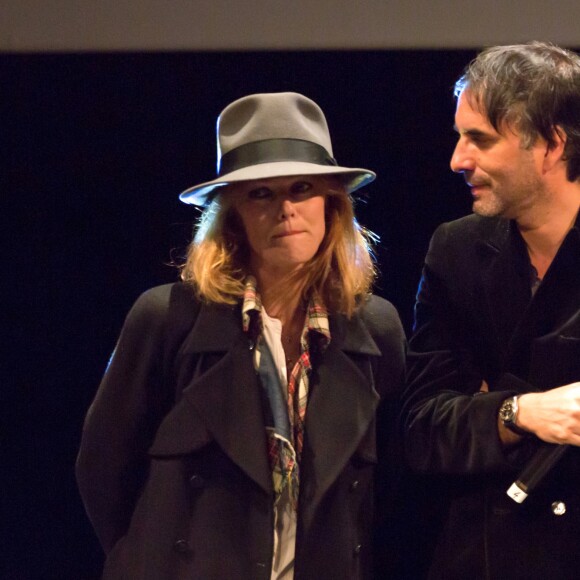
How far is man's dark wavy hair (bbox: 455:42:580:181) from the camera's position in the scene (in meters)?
1.95

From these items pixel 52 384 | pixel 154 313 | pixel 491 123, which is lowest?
Result: pixel 52 384

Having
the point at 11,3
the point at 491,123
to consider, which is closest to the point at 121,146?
the point at 11,3

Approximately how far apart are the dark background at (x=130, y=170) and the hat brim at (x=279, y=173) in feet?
2.08

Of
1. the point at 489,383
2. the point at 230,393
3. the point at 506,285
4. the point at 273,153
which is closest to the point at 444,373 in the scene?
the point at 489,383

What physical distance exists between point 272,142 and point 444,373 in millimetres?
571

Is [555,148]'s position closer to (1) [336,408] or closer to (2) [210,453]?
(1) [336,408]

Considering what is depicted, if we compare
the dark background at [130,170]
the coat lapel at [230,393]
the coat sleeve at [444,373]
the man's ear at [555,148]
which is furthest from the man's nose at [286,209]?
the dark background at [130,170]

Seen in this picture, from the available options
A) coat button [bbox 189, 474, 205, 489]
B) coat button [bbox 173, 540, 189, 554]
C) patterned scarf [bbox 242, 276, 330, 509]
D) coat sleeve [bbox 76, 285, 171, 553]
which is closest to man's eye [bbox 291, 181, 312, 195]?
patterned scarf [bbox 242, 276, 330, 509]

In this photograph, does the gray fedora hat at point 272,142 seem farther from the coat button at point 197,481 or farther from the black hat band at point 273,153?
the coat button at point 197,481

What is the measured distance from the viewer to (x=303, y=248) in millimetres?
1967

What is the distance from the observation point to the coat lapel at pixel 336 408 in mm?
1900

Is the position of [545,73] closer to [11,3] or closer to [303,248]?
[303,248]

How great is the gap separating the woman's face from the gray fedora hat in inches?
1.4

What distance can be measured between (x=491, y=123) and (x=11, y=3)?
136 centimetres
